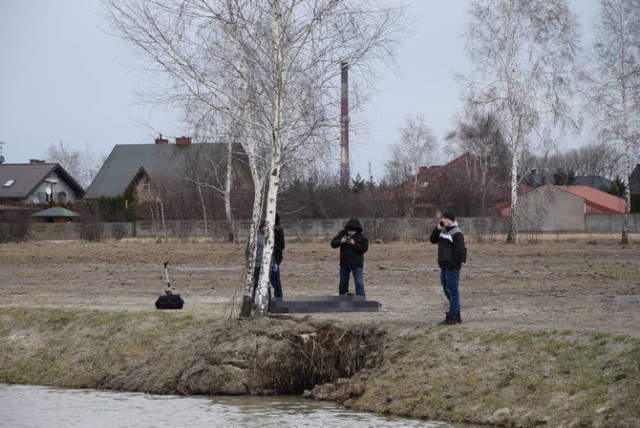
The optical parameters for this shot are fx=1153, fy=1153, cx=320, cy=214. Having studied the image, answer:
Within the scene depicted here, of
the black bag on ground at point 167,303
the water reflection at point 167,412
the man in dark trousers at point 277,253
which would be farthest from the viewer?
the black bag on ground at point 167,303

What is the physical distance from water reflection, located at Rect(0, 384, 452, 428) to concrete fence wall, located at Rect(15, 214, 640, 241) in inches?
1526

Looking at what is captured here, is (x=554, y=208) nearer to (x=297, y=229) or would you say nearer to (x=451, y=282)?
(x=297, y=229)

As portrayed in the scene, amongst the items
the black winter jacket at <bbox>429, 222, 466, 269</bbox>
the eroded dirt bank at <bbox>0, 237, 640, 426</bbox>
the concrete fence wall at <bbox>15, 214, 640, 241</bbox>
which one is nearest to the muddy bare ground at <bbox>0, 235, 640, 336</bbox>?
the eroded dirt bank at <bbox>0, 237, 640, 426</bbox>

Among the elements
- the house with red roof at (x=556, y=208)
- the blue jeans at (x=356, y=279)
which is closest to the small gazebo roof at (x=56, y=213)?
the house with red roof at (x=556, y=208)

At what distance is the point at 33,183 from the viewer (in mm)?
100312

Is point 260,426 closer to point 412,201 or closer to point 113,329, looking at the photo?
point 113,329

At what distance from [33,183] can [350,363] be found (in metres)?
86.1

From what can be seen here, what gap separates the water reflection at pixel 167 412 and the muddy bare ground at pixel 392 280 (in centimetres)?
284

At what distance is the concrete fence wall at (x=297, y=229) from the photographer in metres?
59.2

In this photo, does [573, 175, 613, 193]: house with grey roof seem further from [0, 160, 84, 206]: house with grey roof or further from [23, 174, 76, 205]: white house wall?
[0, 160, 84, 206]: house with grey roof

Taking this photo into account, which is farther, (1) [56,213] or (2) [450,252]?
(1) [56,213]

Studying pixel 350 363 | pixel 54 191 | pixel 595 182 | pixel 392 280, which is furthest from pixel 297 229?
pixel 595 182

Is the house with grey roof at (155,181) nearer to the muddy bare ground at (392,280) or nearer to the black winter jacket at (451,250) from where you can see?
the muddy bare ground at (392,280)

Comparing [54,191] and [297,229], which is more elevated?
[54,191]
